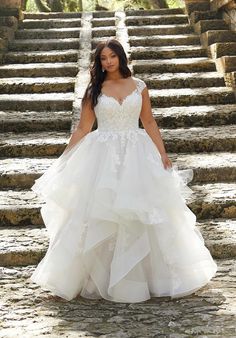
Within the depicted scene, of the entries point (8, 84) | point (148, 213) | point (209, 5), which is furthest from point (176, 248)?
point (209, 5)

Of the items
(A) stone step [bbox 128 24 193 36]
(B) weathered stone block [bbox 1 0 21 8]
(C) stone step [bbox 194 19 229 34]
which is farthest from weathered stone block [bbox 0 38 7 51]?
(C) stone step [bbox 194 19 229 34]

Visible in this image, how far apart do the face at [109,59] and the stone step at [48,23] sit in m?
6.10

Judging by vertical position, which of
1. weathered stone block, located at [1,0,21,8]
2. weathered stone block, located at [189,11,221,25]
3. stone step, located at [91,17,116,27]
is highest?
weathered stone block, located at [1,0,21,8]

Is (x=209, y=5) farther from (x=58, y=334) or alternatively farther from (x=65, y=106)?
(x=58, y=334)

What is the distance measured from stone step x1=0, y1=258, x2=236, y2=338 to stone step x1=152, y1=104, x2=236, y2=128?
9.31ft

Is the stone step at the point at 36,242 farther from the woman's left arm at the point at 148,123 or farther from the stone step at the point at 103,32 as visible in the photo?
the stone step at the point at 103,32

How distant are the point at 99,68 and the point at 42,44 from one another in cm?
507

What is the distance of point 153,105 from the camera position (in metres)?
6.70

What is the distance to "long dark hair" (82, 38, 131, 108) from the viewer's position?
3.53 meters

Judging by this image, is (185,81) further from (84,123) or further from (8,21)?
(84,123)

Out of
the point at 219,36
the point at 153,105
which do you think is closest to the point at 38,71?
the point at 153,105

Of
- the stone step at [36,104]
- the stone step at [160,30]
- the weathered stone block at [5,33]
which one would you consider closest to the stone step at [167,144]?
the stone step at [36,104]

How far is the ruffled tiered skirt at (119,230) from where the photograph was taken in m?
3.33

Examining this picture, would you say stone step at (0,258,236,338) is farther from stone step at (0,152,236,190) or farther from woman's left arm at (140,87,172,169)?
stone step at (0,152,236,190)
